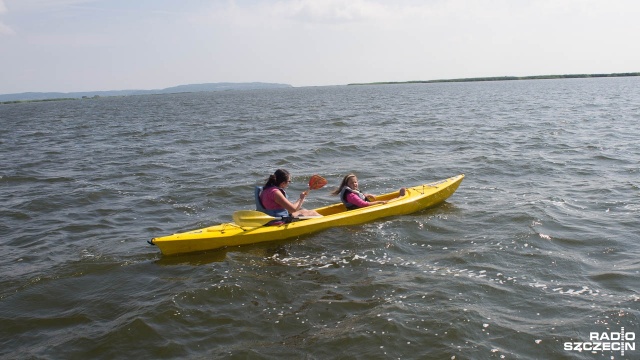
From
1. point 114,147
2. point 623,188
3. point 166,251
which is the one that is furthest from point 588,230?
point 114,147

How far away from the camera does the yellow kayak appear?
7508 millimetres

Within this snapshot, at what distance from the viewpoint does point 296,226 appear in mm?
8141

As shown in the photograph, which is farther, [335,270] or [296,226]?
[296,226]

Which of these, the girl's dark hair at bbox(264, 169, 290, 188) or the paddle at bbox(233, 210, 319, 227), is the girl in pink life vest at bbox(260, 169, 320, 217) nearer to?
the girl's dark hair at bbox(264, 169, 290, 188)

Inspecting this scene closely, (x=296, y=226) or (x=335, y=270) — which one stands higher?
(x=296, y=226)

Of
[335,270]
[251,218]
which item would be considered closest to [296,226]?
[251,218]

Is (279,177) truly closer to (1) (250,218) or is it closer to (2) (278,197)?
(2) (278,197)

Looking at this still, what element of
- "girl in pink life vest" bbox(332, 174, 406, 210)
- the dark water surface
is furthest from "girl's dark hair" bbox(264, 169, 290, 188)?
"girl in pink life vest" bbox(332, 174, 406, 210)

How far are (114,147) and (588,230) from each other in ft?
58.0

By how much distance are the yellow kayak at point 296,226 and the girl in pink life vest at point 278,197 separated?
9.3 inches

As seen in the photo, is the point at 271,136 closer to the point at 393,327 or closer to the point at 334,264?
the point at 334,264

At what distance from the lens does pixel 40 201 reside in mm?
11055

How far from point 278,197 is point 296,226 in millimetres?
560

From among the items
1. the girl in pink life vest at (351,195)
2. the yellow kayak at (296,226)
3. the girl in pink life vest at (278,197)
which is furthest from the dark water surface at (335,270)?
the girl in pink life vest at (278,197)
